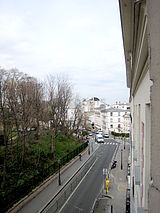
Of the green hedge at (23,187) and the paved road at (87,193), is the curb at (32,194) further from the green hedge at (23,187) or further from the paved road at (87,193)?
the paved road at (87,193)

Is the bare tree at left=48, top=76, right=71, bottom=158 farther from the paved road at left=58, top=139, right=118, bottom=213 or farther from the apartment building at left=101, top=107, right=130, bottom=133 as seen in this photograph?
the apartment building at left=101, top=107, right=130, bottom=133

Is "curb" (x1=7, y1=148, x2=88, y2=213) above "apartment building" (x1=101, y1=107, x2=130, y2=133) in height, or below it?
below

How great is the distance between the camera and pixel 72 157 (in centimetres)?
2925

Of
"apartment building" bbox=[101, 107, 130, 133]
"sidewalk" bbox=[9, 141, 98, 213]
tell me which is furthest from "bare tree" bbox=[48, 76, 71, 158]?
"apartment building" bbox=[101, 107, 130, 133]

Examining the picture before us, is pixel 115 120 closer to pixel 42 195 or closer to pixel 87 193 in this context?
pixel 87 193

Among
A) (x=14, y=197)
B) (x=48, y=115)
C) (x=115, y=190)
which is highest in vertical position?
(x=48, y=115)

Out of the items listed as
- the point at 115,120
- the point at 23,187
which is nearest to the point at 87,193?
the point at 23,187

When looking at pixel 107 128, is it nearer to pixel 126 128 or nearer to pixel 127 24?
pixel 126 128

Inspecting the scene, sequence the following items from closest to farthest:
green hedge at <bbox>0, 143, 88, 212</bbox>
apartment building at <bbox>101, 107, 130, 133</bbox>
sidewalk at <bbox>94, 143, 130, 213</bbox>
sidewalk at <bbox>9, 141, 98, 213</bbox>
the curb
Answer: green hedge at <bbox>0, 143, 88, 212</bbox>, the curb, sidewalk at <bbox>9, 141, 98, 213</bbox>, sidewalk at <bbox>94, 143, 130, 213</bbox>, apartment building at <bbox>101, 107, 130, 133</bbox>

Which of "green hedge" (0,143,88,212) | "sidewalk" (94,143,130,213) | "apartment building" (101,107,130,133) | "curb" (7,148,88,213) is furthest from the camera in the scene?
"apartment building" (101,107,130,133)

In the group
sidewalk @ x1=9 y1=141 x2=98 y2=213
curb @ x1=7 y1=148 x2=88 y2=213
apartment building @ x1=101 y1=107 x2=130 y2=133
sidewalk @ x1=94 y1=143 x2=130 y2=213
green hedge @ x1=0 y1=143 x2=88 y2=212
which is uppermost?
apartment building @ x1=101 y1=107 x2=130 y2=133

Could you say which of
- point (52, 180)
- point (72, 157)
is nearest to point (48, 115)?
point (72, 157)

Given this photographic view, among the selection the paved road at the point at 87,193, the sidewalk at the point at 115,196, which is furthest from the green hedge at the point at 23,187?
the sidewalk at the point at 115,196

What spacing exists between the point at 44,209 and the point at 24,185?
7.74 feet
